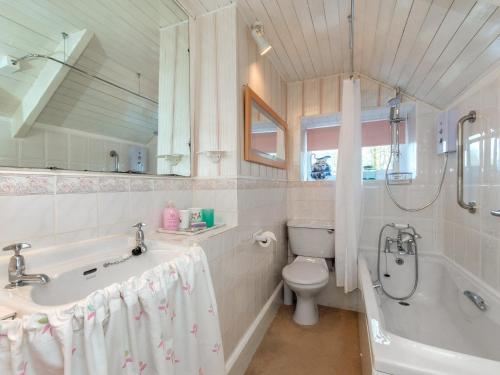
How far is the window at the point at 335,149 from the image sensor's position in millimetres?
2404

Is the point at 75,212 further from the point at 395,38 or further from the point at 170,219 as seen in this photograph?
the point at 395,38

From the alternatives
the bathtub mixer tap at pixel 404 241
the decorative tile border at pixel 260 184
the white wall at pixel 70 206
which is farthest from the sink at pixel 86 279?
the bathtub mixer tap at pixel 404 241

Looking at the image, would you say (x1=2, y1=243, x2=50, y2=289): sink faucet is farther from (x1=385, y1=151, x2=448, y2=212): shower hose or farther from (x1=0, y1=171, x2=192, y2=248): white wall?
(x1=385, y1=151, x2=448, y2=212): shower hose

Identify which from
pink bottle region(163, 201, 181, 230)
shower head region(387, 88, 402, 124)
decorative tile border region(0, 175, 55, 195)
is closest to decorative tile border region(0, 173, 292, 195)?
decorative tile border region(0, 175, 55, 195)

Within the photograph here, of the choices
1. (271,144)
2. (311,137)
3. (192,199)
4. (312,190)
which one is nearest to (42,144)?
(192,199)

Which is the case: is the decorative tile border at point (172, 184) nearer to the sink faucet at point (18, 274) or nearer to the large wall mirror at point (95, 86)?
the large wall mirror at point (95, 86)

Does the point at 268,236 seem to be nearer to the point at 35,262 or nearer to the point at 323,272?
the point at 323,272

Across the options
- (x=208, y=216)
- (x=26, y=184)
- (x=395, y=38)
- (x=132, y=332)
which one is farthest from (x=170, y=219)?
(x=395, y=38)

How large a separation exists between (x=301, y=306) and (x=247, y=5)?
2.31 metres

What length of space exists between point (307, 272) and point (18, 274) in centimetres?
180

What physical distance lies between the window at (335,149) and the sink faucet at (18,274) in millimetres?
2324

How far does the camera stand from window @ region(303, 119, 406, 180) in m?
2.40

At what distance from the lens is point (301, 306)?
2.08 meters

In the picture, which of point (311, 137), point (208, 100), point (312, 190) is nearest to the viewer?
point (208, 100)
